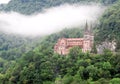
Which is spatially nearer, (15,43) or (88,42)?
(88,42)

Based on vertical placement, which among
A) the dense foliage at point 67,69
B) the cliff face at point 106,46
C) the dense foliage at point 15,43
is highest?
the cliff face at point 106,46

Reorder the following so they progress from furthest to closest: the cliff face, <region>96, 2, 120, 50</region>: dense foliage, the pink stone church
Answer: <region>96, 2, 120, 50</region>: dense foliage
the pink stone church
the cliff face

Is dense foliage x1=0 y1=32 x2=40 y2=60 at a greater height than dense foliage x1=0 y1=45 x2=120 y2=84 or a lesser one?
lesser

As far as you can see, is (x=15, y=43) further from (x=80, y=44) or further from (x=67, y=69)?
(x=67, y=69)

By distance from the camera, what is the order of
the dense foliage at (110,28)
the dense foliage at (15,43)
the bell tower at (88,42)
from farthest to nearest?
the dense foliage at (15,43), the dense foliage at (110,28), the bell tower at (88,42)

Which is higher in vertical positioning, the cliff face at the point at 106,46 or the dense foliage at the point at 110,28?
the dense foliage at the point at 110,28

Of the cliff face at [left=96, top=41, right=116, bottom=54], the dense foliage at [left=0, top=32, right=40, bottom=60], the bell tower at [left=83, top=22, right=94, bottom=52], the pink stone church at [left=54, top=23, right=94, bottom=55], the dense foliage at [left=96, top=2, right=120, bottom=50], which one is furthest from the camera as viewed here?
the dense foliage at [left=0, top=32, right=40, bottom=60]

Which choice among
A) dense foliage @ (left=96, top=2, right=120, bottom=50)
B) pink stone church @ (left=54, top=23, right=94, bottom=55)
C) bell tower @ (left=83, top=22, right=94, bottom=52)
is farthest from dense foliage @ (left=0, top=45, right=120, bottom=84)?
dense foliage @ (left=96, top=2, right=120, bottom=50)

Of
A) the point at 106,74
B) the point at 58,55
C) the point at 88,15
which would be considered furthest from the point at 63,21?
the point at 106,74

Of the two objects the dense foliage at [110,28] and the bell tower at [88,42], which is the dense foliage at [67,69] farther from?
the dense foliage at [110,28]

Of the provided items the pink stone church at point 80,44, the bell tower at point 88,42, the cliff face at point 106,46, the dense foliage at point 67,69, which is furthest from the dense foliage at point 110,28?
the dense foliage at point 67,69

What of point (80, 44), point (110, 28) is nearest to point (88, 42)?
point (80, 44)

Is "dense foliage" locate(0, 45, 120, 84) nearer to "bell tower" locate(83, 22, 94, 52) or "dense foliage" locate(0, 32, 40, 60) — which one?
"bell tower" locate(83, 22, 94, 52)

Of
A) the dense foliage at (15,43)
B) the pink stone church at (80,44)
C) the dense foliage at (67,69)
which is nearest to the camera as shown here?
the dense foliage at (67,69)
